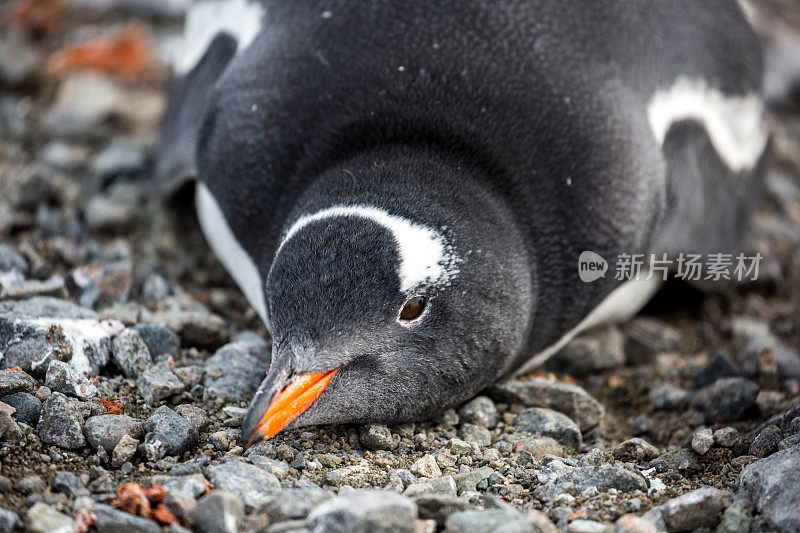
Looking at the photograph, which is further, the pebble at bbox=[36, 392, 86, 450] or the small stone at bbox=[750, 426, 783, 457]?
the small stone at bbox=[750, 426, 783, 457]

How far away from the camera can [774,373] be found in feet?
9.20

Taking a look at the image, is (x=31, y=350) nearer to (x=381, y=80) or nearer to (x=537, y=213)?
(x=381, y=80)

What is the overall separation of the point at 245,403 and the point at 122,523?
24.7 inches

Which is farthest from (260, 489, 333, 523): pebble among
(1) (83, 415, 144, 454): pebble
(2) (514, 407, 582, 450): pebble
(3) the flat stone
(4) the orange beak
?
(3) the flat stone

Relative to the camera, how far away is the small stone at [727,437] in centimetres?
234

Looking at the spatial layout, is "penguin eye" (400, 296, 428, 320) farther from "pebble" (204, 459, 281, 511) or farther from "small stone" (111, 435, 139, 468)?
"small stone" (111, 435, 139, 468)

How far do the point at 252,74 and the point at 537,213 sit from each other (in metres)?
0.98

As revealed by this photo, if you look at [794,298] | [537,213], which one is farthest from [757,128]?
[537,213]

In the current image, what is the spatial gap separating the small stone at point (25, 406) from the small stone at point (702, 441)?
165 centimetres

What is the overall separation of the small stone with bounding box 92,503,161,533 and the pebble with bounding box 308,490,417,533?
0.31m

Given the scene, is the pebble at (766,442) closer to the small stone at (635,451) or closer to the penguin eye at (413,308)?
the small stone at (635,451)

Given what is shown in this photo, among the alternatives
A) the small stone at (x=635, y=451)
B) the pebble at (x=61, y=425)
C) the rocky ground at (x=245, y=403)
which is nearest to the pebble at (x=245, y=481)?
the rocky ground at (x=245, y=403)

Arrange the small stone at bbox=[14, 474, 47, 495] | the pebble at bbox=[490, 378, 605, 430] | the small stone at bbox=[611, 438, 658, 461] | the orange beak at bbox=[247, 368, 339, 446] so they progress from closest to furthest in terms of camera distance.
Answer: the small stone at bbox=[14, 474, 47, 495] < the orange beak at bbox=[247, 368, 339, 446] < the small stone at bbox=[611, 438, 658, 461] < the pebble at bbox=[490, 378, 605, 430]

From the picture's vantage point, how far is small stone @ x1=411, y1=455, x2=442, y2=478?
83.7 inches
